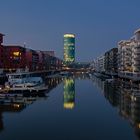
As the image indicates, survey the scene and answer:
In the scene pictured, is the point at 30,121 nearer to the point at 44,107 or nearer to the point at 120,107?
the point at 44,107

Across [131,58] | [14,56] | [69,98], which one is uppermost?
[14,56]

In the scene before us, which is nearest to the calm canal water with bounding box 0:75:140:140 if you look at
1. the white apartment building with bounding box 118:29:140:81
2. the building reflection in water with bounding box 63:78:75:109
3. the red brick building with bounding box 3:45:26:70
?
the building reflection in water with bounding box 63:78:75:109

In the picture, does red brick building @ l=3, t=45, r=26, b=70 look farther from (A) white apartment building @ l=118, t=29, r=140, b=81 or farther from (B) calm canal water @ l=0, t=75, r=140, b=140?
(B) calm canal water @ l=0, t=75, r=140, b=140

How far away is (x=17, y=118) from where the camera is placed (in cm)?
4847

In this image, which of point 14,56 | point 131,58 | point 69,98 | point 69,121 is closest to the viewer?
point 69,121

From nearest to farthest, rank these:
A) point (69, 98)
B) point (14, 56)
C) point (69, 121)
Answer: point (69, 121) < point (69, 98) < point (14, 56)

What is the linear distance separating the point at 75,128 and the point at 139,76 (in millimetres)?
76742

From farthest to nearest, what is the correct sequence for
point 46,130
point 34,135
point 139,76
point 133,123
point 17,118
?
point 139,76
point 17,118
point 133,123
point 46,130
point 34,135

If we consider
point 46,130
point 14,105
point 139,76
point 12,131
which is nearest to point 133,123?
point 46,130

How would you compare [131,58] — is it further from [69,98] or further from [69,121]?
[69,121]

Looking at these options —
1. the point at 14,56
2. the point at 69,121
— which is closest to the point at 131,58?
the point at 14,56

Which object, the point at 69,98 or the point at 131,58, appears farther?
the point at 131,58

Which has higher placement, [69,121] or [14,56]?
[14,56]

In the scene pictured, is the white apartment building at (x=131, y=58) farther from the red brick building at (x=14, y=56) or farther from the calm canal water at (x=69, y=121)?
the calm canal water at (x=69, y=121)
